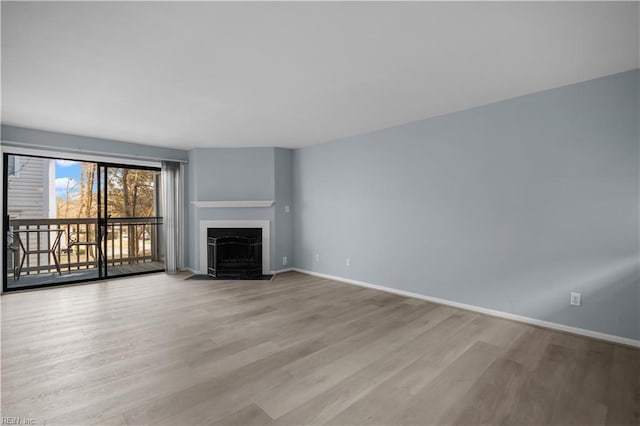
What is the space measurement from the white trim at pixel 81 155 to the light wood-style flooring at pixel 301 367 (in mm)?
2198

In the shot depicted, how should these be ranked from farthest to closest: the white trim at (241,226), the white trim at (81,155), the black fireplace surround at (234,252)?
1. the white trim at (241,226)
2. the black fireplace surround at (234,252)
3. the white trim at (81,155)

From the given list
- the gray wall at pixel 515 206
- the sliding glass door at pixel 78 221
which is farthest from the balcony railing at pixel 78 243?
the gray wall at pixel 515 206

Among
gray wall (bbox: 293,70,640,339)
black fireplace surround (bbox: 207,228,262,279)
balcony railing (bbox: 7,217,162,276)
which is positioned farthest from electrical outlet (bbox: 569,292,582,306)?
balcony railing (bbox: 7,217,162,276)

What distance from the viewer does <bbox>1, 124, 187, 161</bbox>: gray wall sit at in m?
4.23

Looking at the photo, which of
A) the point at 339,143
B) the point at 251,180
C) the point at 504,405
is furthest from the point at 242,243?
the point at 504,405

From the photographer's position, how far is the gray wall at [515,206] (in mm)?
2738

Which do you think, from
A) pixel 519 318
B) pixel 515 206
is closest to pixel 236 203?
pixel 515 206

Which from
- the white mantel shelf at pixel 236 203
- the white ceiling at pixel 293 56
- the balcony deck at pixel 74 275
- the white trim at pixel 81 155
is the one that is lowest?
the balcony deck at pixel 74 275

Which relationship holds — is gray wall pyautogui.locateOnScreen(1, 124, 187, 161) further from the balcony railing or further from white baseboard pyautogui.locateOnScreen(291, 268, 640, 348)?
white baseboard pyautogui.locateOnScreen(291, 268, 640, 348)

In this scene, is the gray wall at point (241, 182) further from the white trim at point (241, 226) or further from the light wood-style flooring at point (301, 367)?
the light wood-style flooring at point (301, 367)

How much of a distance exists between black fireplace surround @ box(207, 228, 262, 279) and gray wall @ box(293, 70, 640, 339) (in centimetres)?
180

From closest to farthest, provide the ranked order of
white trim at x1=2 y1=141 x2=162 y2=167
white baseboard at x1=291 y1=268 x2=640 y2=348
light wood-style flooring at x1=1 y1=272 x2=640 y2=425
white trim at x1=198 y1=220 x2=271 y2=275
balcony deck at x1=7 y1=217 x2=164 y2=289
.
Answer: light wood-style flooring at x1=1 y1=272 x2=640 y2=425
white baseboard at x1=291 y1=268 x2=640 y2=348
white trim at x1=2 y1=141 x2=162 y2=167
balcony deck at x1=7 y1=217 x2=164 y2=289
white trim at x1=198 y1=220 x2=271 y2=275

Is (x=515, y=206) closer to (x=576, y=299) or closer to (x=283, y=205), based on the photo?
(x=576, y=299)

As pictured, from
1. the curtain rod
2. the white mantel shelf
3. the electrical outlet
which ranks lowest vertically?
the electrical outlet
